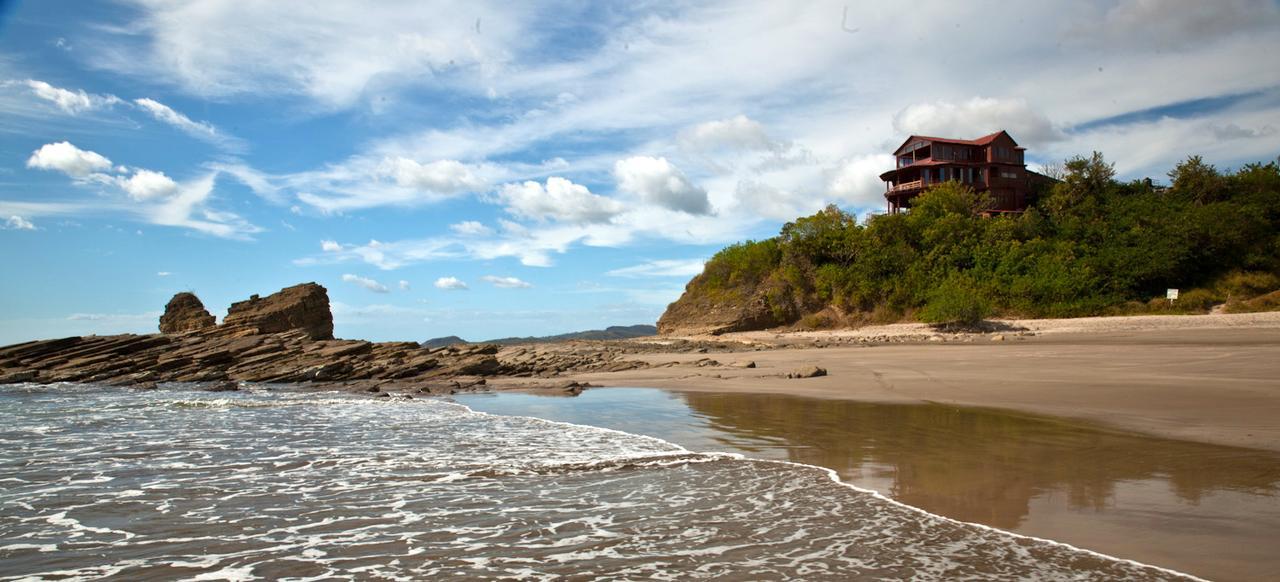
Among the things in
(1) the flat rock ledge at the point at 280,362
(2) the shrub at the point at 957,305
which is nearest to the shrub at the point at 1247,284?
(2) the shrub at the point at 957,305

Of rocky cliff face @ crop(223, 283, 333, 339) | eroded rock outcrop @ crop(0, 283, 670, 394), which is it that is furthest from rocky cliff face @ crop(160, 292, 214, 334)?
eroded rock outcrop @ crop(0, 283, 670, 394)

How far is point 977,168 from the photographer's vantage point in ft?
179

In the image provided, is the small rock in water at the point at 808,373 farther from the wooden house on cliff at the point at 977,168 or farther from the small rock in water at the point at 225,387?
the wooden house on cliff at the point at 977,168

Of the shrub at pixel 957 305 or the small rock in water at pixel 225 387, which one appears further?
the shrub at pixel 957 305

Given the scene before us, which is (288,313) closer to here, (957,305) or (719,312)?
(719,312)

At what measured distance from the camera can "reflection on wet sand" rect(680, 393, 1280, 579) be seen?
5.14 metres

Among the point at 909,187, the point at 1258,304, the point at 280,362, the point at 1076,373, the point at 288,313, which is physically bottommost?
the point at 1076,373

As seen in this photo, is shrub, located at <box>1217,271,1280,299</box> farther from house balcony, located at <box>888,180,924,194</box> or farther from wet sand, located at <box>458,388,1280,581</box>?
wet sand, located at <box>458,388,1280,581</box>

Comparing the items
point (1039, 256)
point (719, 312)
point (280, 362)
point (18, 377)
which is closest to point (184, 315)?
point (18, 377)

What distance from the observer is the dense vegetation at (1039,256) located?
110 feet

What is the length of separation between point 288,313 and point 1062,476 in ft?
128

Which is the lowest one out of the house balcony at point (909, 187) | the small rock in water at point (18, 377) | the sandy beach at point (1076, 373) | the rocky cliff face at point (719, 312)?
the sandy beach at point (1076, 373)

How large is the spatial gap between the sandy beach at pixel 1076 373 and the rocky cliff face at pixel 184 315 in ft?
97.5

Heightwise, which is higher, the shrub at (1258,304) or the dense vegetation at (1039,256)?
the dense vegetation at (1039,256)
